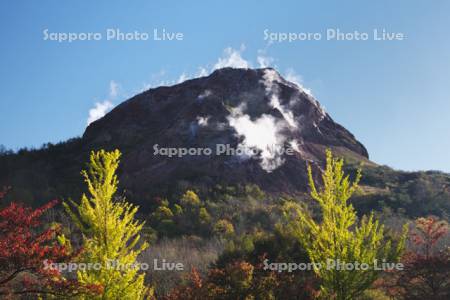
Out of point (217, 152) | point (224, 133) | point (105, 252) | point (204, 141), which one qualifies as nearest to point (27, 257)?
point (105, 252)

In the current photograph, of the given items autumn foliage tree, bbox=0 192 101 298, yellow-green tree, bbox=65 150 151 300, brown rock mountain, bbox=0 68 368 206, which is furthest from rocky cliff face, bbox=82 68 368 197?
autumn foliage tree, bbox=0 192 101 298

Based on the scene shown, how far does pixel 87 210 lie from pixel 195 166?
4061 cm

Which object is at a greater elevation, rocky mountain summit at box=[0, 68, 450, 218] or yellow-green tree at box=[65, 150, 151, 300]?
rocky mountain summit at box=[0, 68, 450, 218]

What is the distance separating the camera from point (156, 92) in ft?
220

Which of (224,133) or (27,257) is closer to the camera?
(27,257)

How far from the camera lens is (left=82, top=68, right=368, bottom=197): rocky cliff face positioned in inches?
1955

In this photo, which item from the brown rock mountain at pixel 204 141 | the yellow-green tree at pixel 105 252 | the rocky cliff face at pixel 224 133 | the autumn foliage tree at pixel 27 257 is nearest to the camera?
the autumn foliage tree at pixel 27 257

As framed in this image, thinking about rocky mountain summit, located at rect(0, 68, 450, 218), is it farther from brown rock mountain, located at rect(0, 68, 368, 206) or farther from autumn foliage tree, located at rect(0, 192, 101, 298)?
autumn foliage tree, located at rect(0, 192, 101, 298)

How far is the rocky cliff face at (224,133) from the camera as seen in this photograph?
4966cm

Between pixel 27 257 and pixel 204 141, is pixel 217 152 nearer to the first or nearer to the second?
pixel 204 141

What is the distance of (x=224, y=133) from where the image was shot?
174 feet

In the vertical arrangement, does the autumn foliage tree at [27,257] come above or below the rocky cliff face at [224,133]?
below

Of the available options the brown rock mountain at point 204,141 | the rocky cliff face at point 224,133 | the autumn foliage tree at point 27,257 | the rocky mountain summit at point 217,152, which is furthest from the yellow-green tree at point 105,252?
the rocky cliff face at point 224,133

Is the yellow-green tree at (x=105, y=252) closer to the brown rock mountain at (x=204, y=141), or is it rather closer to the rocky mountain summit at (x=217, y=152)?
the rocky mountain summit at (x=217, y=152)
